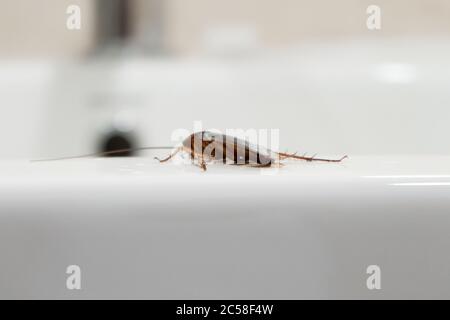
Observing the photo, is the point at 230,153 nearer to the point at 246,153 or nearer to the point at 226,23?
the point at 246,153

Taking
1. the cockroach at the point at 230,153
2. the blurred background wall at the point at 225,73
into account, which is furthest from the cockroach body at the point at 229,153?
the blurred background wall at the point at 225,73

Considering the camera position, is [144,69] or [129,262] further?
[144,69]

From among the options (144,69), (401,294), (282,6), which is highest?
(282,6)

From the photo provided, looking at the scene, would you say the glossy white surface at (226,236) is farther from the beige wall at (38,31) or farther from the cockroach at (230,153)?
the beige wall at (38,31)

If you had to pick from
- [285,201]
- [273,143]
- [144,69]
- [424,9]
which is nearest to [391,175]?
[285,201]

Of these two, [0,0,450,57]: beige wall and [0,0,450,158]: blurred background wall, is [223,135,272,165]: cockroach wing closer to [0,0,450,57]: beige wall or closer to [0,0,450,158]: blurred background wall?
[0,0,450,158]: blurred background wall

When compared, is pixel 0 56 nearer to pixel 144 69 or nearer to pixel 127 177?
pixel 144 69
